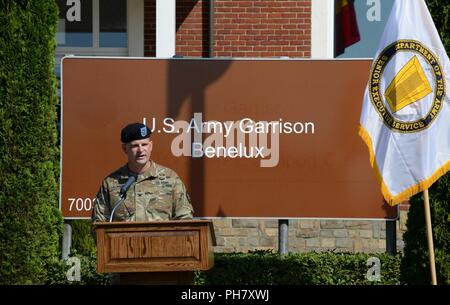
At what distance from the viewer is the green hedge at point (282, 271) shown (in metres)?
10.2

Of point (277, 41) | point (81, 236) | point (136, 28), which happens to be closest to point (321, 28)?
point (277, 41)

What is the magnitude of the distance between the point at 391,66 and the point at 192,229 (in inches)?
94.9

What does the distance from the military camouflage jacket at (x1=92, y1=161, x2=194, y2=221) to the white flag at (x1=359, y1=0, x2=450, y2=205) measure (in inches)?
68.7

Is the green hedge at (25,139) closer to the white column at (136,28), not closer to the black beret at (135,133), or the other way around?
the black beret at (135,133)

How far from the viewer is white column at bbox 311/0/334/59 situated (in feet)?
45.4

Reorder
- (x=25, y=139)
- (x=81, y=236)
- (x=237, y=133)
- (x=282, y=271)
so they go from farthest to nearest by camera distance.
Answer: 1. (x=81, y=236)
2. (x=237, y=133)
3. (x=282, y=271)
4. (x=25, y=139)

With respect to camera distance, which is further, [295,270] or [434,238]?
[295,270]

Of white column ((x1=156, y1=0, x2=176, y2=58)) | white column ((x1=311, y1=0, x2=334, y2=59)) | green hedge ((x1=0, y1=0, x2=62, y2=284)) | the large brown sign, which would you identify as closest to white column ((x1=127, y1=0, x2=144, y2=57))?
white column ((x1=156, y1=0, x2=176, y2=58))

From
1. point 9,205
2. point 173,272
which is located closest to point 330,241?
point 9,205

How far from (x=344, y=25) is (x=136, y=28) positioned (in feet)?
10.3

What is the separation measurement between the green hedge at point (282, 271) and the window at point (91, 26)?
5514 mm

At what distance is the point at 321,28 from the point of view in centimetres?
1388

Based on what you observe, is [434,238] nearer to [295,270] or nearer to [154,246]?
[295,270]

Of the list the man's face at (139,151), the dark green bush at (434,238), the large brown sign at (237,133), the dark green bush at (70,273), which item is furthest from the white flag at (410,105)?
the dark green bush at (70,273)
